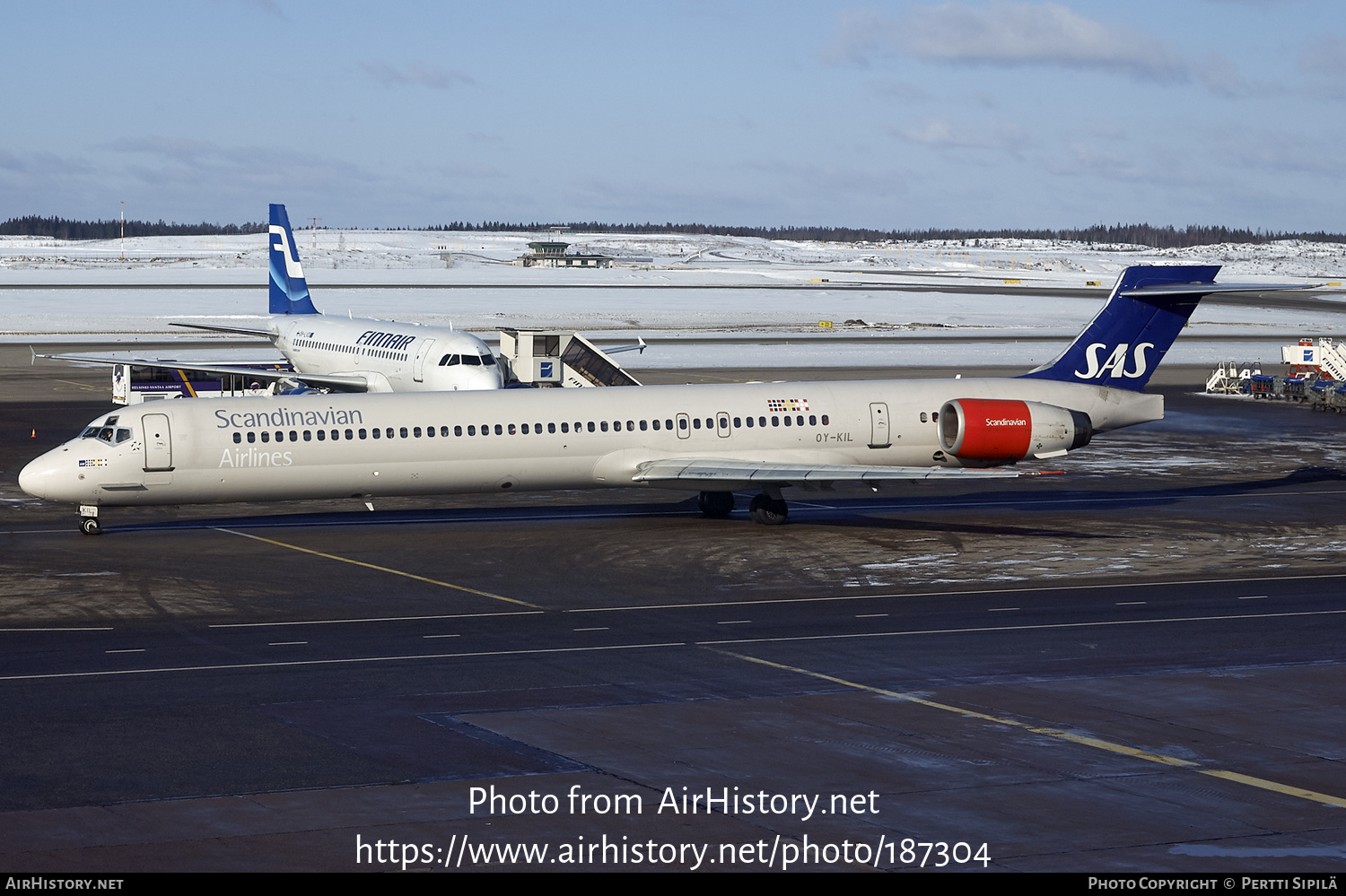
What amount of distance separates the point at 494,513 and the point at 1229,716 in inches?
886

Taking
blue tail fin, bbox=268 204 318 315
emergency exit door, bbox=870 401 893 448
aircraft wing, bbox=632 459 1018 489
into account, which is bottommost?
aircraft wing, bbox=632 459 1018 489

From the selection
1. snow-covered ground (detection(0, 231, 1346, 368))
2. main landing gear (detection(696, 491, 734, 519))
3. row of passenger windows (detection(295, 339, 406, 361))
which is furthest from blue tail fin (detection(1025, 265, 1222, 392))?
snow-covered ground (detection(0, 231, 1346, 368))

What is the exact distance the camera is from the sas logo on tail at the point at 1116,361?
1565 inches

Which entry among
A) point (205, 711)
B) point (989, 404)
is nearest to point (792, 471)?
point (989, 404)

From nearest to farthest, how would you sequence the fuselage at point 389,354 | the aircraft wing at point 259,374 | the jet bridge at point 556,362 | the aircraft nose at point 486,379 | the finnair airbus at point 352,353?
Answer: the aircraft nose at point 486,379 → the fuselage at point 389,354 → the finnair airbus at point 352,353 → the aircraft wing at point 259,374 → the jet bridge at point 556,362

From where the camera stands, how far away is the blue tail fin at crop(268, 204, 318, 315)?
68.0 m

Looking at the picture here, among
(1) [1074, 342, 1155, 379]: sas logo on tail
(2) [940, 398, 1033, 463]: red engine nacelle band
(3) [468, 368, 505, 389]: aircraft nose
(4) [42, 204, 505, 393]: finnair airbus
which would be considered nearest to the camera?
(2) [940, 398, 1033, 463]: red engine nacelle band

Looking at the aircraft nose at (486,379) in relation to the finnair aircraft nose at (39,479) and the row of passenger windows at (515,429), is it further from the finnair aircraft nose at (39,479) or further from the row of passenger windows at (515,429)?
the finnair aircraft nose at (39,479)

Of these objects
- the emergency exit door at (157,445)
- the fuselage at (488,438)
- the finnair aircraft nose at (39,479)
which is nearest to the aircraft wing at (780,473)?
the fuselage at (488,438)

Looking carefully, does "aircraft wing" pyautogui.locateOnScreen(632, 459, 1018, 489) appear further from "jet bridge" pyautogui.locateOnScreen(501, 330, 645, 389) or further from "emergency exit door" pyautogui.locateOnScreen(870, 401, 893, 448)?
"jet bridge" pyautogui.locateOnScreen(501, 330, 645, 389)

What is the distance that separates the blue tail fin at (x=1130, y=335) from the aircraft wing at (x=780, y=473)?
18.5 ft

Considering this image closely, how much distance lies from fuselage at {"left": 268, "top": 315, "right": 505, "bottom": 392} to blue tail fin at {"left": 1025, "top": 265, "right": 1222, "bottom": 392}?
19884mm

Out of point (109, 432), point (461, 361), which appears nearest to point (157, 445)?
point (109, 432)

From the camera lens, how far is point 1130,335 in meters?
40.0
